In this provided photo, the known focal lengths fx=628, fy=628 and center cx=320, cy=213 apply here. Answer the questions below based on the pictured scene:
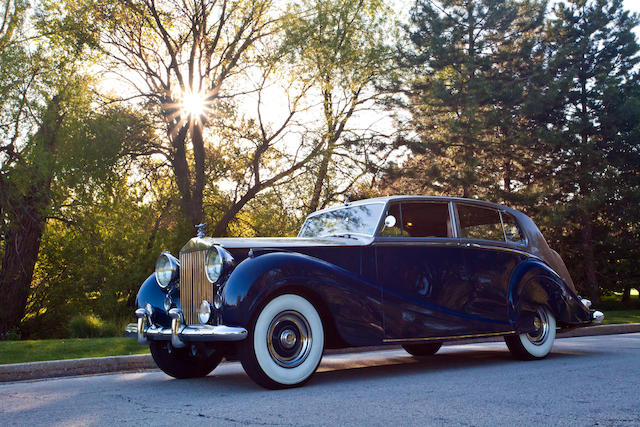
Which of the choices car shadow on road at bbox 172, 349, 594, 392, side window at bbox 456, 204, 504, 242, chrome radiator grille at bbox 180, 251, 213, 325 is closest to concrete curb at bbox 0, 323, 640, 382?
car shadow on road at bbox 172, 349, 594, 392

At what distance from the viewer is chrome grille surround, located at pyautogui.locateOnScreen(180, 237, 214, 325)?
5.62 meters

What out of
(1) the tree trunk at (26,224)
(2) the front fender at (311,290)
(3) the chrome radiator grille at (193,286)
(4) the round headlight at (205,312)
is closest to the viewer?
(2) the front fender at (311,290)

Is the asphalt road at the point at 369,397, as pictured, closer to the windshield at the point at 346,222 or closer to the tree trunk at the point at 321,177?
the windshield at the point at 346,222

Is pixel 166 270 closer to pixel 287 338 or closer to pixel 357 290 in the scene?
pixel 287 338

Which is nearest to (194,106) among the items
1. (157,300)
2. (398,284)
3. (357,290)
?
(157,300)

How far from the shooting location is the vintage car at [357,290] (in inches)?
204

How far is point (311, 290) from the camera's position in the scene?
5383 mm

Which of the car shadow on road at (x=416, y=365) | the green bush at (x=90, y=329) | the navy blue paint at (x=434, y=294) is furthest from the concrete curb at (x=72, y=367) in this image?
the green bush at (x=90, y=329)

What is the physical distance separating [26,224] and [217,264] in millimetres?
13883

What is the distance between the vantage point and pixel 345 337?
5.50 meters

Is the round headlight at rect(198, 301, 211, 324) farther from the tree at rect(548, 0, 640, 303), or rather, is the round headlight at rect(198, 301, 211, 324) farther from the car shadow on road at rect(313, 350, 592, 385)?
the tree at rect(548, 0, 640, 303)

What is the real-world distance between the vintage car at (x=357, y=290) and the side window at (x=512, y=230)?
0.02 m

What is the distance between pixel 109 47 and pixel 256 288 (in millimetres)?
17464

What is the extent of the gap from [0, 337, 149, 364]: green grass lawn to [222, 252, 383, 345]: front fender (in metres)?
4.32
